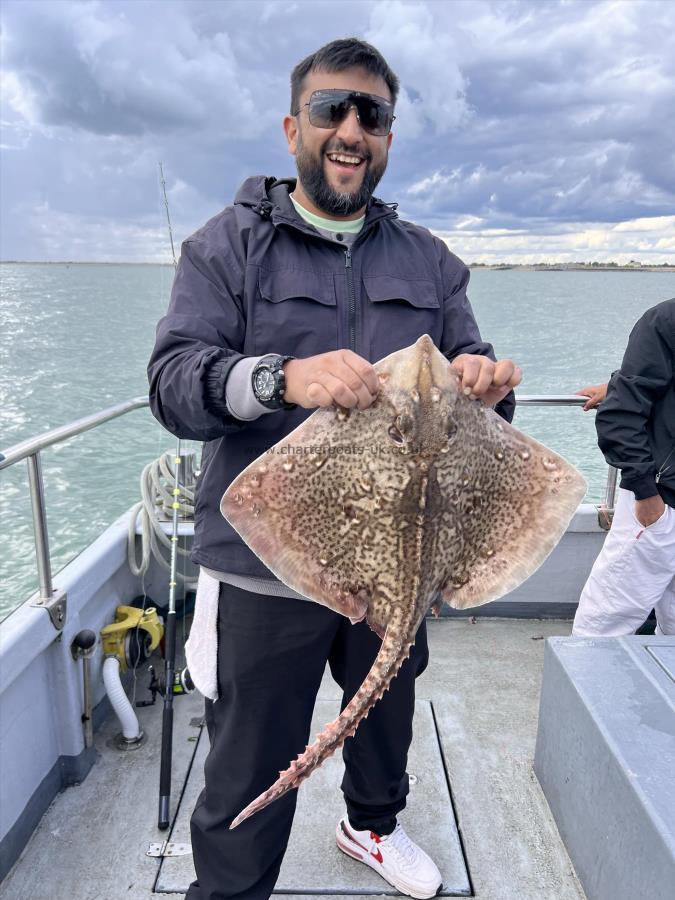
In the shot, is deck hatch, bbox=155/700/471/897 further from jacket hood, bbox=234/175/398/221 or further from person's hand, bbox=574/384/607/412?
jacket hood, bbox=234/175/398/221

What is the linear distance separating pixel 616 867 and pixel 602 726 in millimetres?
417

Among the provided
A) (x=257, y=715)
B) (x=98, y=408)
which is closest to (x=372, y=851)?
(x=257, y=715)

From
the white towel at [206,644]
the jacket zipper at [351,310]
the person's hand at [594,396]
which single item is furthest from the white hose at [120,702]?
the person's hand at [594,396]

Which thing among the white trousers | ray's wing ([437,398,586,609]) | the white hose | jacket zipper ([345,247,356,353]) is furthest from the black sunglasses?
the white hose

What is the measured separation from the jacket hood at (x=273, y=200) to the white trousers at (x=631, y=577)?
6.80 feet

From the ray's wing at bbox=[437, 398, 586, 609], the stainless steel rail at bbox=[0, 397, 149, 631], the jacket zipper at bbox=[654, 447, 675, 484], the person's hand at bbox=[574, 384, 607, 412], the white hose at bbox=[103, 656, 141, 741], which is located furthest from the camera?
the person's hand at bbox=[574, 384, 607, 412]

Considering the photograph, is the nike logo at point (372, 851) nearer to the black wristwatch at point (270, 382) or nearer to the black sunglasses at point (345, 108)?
the black wristwatch at point (270, 382)

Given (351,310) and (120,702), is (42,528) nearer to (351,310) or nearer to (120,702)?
(120,702)

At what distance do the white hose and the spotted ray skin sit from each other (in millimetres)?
1852

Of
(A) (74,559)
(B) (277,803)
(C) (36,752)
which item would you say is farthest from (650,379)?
(C) (36,752)

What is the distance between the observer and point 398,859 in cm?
238

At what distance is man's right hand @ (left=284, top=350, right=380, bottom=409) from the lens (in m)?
1.42

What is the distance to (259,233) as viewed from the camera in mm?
1919

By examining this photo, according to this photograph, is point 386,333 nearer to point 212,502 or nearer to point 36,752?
point 212,502
